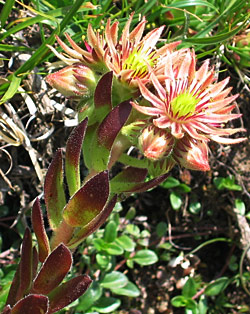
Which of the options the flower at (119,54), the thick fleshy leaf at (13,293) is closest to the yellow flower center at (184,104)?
the flower at (119,54)

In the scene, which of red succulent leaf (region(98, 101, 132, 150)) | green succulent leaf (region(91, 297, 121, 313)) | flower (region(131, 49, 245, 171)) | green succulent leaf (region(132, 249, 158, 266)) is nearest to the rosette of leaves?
red succulent leaf (region(98, 101, 132, 150))

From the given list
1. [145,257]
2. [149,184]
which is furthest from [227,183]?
[149,184]

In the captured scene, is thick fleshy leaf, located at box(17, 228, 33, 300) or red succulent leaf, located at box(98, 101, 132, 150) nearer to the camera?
red succulent leaf, located at box(98, 101, 132, 150)

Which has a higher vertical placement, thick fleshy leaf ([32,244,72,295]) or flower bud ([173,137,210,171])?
flower bud ([173,137,210,171])

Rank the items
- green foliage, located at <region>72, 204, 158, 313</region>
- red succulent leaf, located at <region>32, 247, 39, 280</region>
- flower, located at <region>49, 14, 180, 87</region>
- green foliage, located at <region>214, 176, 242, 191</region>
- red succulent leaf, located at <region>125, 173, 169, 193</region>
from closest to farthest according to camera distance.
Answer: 1. flower, located at <region>49, 14, 180, 87</region>
2. red succulent leaf, located at <region>125, 173, 169, 193</region>
3. red succulent leaf, located at <region>32, 247, 39, 280</region>
4. green foliage, located at <region>72, 204, 158, 313</region>
5. green foliage, located at <region>214, 176, 242, 191</region>

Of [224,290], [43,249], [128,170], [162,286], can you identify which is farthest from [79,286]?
[224,290]

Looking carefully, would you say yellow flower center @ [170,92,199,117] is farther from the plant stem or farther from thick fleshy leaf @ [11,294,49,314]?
thick fleshy leaf @ [11,294,49,314]
